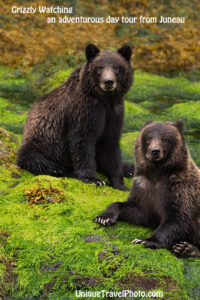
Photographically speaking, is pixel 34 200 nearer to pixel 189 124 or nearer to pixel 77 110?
pixel 77 110

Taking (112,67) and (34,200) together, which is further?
(112,67)

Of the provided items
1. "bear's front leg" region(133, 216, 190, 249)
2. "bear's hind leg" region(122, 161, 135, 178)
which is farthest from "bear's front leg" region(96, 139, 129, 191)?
"bear's front leg" region(133, 216, 190, 249)

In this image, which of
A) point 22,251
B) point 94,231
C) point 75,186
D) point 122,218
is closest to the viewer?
point 22,251

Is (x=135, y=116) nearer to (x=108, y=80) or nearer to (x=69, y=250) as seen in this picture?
(x=108, y=80)

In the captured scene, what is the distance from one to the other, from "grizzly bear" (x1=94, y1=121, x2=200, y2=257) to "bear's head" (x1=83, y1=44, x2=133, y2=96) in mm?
1628

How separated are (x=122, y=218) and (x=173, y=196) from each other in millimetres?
717

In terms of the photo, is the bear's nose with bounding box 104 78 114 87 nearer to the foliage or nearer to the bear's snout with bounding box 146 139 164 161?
the bear's snout with bounding box 146 139 164 161

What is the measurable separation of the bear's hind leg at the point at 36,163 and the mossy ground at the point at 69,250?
16cm

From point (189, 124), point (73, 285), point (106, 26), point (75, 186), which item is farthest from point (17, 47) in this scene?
point (73, 285)

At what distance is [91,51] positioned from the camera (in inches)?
315

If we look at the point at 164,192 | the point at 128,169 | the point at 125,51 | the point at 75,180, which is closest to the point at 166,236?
the point at 164,192

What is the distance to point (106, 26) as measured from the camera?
18016 millimetres

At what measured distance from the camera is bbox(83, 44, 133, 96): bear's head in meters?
7.79

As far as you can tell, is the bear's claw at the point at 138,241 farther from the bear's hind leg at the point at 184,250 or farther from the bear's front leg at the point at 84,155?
the bear's front leg at the point at 84,155
